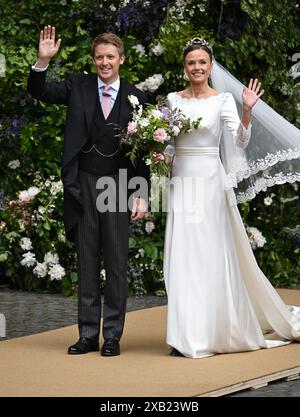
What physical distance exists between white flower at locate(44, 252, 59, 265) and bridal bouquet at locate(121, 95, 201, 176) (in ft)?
10.9

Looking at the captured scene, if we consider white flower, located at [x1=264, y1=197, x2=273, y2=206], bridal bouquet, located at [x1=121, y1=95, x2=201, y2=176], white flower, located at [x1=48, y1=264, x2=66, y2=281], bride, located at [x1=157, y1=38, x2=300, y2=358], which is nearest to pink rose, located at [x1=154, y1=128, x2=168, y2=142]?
bridal bouquet, located at [x1=121, y1=95, x2=201, y2=176]

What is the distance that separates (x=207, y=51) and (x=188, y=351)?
6.15 feet

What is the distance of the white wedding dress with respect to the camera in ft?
25.0

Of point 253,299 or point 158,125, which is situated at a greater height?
point 158,125

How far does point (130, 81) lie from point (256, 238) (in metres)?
1.84

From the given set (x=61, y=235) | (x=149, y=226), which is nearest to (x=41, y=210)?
(x=61, y=235)

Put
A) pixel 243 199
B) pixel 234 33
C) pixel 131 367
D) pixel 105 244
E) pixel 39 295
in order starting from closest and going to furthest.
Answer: pixel 131 367 → pixel 105 244 → pixel 243 199 → pixel 39 295 → pixel 234 33

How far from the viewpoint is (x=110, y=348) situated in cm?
752

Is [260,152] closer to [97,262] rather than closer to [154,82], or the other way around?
[97,262]

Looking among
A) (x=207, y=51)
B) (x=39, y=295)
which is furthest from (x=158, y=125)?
(x=39, y=295)

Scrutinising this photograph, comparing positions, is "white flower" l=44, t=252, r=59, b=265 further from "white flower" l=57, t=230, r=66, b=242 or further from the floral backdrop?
"white flower" l=57, t=230, r=66, b=242
